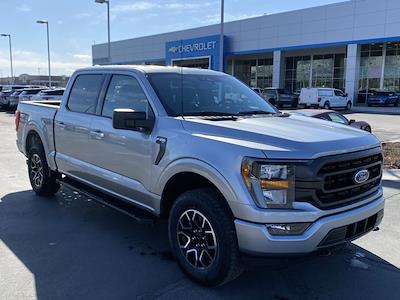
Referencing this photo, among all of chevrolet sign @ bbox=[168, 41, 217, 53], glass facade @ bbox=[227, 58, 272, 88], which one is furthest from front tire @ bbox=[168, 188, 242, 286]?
glass facade @ bbox=[227, 58, 272, 88]

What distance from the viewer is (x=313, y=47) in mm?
40656

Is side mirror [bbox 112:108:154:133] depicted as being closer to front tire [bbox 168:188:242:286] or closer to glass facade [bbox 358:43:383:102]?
front tire [bbox 168:188:242:286]

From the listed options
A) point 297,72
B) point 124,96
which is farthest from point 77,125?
point 297,72

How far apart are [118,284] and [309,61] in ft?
151

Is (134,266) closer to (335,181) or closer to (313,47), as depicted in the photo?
(335,181)

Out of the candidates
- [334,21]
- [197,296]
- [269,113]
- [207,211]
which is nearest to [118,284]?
[197,296]

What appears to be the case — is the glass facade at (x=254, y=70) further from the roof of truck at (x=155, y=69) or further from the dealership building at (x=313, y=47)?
the roof of truck at (x=155, y=69)

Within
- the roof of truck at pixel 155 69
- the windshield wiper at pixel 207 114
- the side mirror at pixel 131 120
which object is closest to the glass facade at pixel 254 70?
the roof of truck at pixel 155 69

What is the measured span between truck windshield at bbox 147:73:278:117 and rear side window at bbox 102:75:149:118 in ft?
0.64

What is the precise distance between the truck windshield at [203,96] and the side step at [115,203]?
1.07 meters

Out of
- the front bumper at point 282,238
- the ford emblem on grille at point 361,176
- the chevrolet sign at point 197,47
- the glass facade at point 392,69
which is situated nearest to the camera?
the front bumper at point 282,238

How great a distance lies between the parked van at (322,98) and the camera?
33.2 m

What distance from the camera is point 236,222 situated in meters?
3.35

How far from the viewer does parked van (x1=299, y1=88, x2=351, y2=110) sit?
33.2 meters
